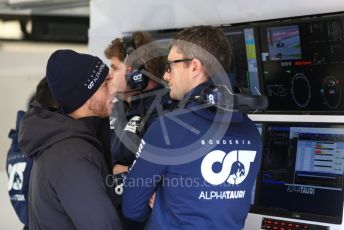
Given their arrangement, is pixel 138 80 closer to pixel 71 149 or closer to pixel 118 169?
pixel 118 169

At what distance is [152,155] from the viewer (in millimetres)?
1951

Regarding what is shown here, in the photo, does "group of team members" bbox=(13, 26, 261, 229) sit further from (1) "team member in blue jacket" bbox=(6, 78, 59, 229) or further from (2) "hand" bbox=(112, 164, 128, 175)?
(1) "team member in blue jacket" bbox=(6, 78, 59, 229)

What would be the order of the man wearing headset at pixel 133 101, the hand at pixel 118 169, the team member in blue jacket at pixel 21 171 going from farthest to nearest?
the team member in blue jacket at pixel 21 171 → the man wearing headset at pixel 133 101 → the hand at pixel 118 169

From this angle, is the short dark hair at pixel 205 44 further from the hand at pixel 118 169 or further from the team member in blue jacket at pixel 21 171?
Result: the team member in blue jacket at pixel 21 171

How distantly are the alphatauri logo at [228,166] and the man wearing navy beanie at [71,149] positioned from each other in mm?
401

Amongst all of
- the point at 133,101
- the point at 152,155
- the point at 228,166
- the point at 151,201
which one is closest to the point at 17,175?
the point at 133,101

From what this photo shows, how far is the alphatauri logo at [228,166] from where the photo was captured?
199 cm

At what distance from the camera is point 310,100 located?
271 cm

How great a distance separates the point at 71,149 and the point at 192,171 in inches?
19.1

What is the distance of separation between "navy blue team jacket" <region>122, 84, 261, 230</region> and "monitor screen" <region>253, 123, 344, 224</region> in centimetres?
67

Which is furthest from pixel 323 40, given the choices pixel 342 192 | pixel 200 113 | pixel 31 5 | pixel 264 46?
pixel 31 5

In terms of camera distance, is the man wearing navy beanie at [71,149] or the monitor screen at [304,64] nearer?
the man wearing navy beanie at [71,149]

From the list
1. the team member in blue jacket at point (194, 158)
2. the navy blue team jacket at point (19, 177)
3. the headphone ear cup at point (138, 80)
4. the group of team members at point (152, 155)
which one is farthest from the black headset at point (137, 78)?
the navy blue team jacket at point (19, 177)

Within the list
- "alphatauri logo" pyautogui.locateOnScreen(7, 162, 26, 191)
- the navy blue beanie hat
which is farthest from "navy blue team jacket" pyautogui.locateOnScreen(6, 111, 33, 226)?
the navy blue beanie hat
